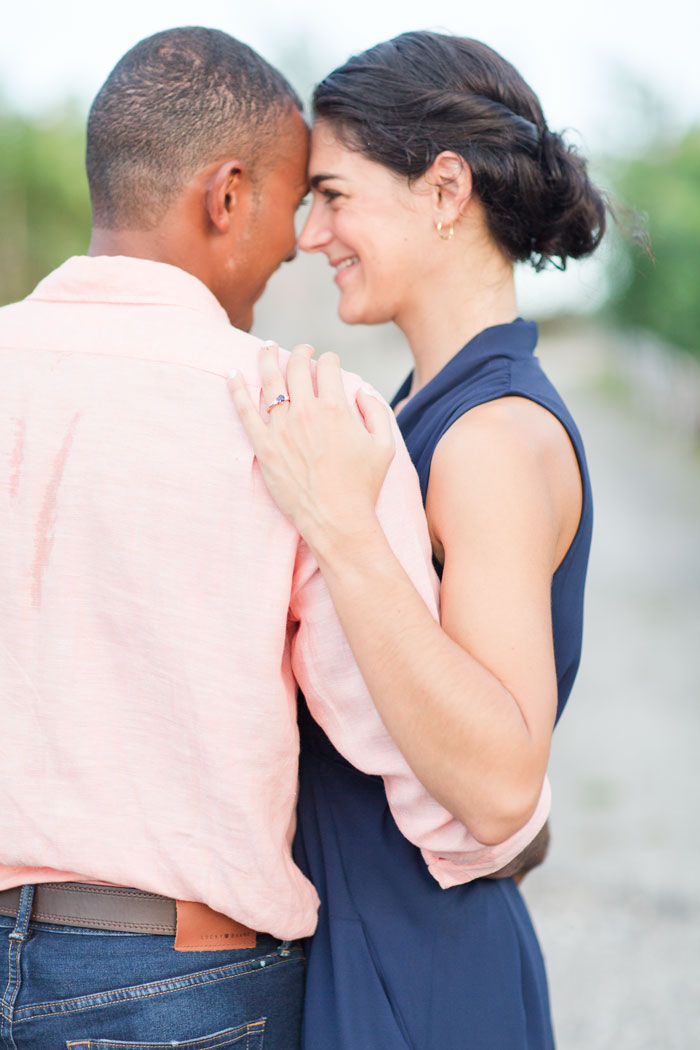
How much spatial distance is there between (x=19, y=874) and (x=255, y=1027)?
0.41 meters

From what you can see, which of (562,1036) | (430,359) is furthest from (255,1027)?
(562,1036)

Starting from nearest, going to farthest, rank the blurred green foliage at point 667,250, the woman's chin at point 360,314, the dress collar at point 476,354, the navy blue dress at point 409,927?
the navy blue dress at point 409,927
the dress collar at point 476,354
the woman's chin at point 360,314
the blurred green foliage at point 667,250

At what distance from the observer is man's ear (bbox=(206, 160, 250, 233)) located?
1.73 m

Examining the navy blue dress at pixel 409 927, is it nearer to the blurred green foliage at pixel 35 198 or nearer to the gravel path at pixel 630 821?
the gravel path at pixel 630 821

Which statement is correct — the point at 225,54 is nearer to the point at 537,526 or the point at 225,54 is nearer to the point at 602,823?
the point at 537,526

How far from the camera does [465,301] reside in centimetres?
211

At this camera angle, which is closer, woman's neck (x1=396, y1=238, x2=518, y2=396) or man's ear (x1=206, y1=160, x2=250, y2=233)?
man's ear (x1=206, y1=160, x2=250, y2=233)

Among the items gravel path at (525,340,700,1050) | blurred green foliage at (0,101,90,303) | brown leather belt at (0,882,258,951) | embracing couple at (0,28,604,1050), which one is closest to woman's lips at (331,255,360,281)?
embracing couple at (0,28,604,1050)

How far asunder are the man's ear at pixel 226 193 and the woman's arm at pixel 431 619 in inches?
16.0

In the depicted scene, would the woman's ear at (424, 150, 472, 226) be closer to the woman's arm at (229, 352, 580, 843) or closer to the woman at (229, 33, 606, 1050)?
the woman at (229, 33, 606, 1050)

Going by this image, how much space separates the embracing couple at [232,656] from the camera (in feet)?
4.57

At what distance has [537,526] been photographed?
5.03 ft

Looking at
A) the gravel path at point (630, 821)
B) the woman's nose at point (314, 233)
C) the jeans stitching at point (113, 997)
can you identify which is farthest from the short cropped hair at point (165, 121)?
the gravel path at point (630, 821)

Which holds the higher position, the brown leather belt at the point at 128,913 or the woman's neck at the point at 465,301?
the woman's neck at the point at 465,301
